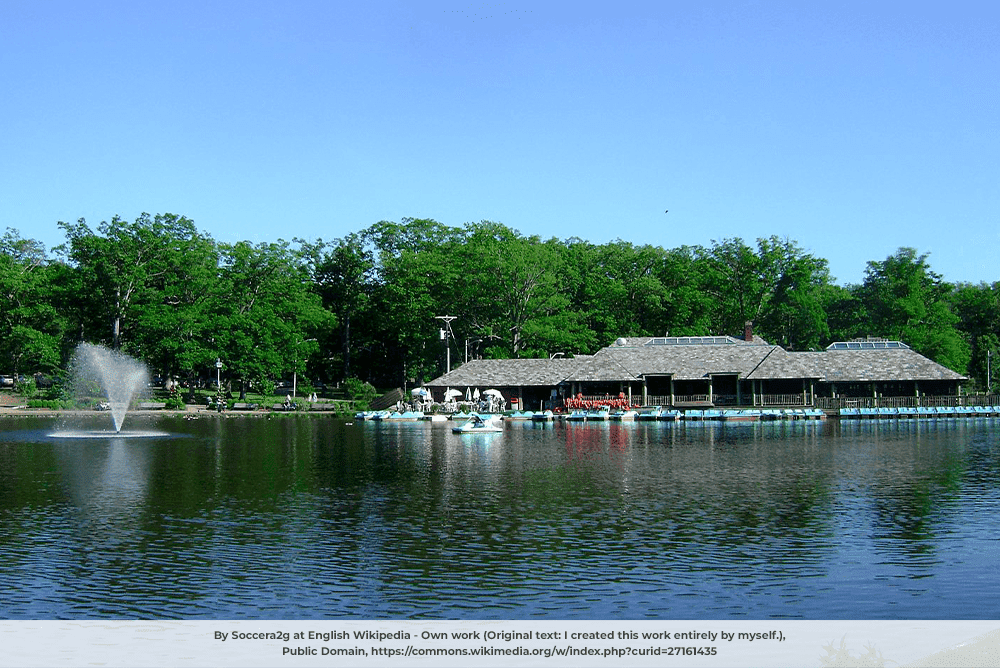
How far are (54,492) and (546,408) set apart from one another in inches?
2244

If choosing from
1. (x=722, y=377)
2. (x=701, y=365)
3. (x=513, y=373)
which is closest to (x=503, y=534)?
(x=722, y=377)

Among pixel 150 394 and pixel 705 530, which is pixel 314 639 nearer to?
pixel 705 530

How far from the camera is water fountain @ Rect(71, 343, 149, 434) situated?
92.3 m

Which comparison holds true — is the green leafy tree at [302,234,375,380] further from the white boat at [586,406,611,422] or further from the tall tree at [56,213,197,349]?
the white boat at [586,406,611,422]

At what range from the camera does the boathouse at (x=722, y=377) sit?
8056 cm

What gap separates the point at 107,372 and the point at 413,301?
2932cm

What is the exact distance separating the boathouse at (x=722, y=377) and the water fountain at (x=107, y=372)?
28472mm

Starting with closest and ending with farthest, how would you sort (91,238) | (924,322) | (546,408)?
(546,408), (91,238), (924,322)

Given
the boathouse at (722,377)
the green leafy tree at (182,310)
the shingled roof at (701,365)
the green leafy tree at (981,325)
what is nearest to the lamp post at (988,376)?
the green leafy tree at (981,325)

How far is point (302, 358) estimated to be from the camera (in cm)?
9631

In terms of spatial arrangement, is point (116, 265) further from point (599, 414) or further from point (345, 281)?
point (599, 414)

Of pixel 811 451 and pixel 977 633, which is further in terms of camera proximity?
pixel 811 451

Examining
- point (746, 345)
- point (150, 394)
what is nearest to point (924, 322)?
point (746, 345)

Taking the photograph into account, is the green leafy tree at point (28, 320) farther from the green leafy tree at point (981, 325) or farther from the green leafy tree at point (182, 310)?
the green leafy tree at point (981, 325)
